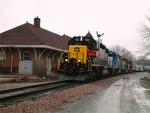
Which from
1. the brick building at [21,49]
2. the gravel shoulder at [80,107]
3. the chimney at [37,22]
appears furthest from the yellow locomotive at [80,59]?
the chimney at [37,22]

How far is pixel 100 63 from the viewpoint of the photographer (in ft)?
96.1

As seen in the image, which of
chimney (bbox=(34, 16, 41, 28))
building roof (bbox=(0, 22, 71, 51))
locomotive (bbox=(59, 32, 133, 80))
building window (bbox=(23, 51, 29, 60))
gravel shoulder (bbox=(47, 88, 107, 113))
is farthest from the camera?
chimney (bbox=(34, 16, 41, 28))

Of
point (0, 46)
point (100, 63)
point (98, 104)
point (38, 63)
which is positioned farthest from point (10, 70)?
point (98, 104)

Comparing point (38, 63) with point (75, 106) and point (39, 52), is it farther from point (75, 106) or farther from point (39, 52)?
point (75, 106)

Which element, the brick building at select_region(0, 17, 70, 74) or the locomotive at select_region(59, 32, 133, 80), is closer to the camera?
the locomotive at select_region(59, 32, 133, 80)

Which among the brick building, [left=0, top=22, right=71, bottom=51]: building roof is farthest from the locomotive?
[left=0, top=22, right=71, bottom=51]: building roof

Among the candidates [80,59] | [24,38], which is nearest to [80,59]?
[80,59]

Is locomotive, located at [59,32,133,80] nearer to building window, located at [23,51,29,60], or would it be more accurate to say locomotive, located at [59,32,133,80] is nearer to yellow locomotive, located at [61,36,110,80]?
yellow locomotive, located at [61,36,110,80]

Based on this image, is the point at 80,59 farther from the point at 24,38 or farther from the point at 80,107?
the point at 24,38

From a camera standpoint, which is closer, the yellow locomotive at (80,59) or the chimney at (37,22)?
the yellow locomotive at (80,59)

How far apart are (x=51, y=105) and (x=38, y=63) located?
66.8 ft

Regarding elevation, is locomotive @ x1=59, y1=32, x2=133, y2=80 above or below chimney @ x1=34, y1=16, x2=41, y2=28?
below

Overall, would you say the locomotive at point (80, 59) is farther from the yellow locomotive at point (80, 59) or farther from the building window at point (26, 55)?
the building window at point (26, 55)

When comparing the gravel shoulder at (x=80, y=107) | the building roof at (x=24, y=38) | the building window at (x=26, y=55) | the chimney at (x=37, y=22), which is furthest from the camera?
the chimney at (x=37, y=22)
